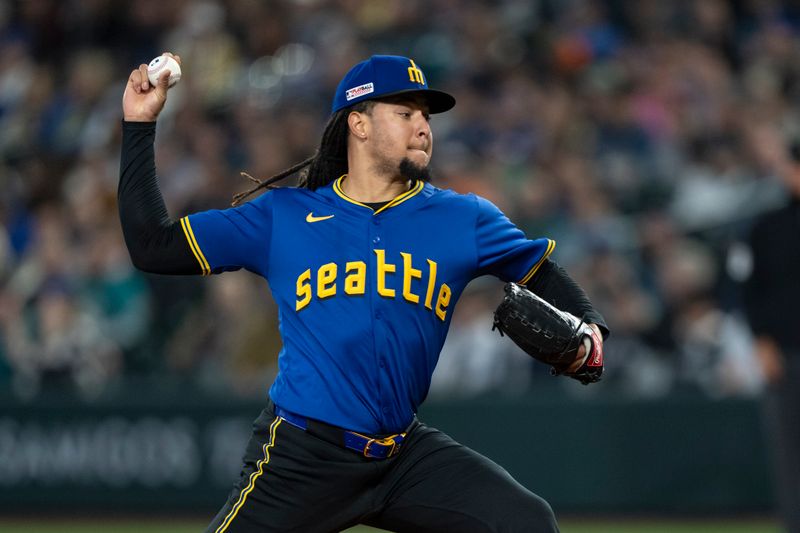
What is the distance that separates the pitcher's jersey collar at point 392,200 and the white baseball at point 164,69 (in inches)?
30.0

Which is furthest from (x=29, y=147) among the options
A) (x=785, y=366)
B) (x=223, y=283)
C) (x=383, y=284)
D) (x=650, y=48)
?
(x=383, y=284)

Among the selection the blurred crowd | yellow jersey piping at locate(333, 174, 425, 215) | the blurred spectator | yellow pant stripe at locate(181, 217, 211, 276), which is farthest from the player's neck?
the blurred crowd

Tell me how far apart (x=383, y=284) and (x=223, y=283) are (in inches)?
248

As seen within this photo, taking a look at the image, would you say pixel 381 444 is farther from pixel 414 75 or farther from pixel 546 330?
pixel 414 75

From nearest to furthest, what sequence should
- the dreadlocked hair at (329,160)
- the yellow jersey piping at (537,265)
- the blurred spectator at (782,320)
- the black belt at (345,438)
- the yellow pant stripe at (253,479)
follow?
the yellow pant stripe at (253,479) → the black belt at (345,438) → the yellow jersey piping at (537,265) → the dreadlocked hair at (329,160) → the blurred spectator at (782,320)

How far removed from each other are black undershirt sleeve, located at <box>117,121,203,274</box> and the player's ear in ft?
2.61

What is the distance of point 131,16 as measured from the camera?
15336 millimetres

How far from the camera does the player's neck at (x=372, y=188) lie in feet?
16.6

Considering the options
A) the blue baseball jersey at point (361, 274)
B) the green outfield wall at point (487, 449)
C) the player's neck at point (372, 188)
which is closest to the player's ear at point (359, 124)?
the player's neck at point (372, 188)

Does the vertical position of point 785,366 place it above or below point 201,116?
below

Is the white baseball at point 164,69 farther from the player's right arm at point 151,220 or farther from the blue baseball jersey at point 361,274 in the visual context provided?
the blue baseball jersey at point 361,274

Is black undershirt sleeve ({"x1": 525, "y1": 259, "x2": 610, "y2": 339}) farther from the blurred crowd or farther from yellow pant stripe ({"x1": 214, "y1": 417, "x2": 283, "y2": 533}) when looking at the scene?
the blurred crowd

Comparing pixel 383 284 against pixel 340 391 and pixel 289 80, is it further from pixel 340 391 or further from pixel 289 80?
pixel 289 80

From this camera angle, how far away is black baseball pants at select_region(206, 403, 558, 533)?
460cm
